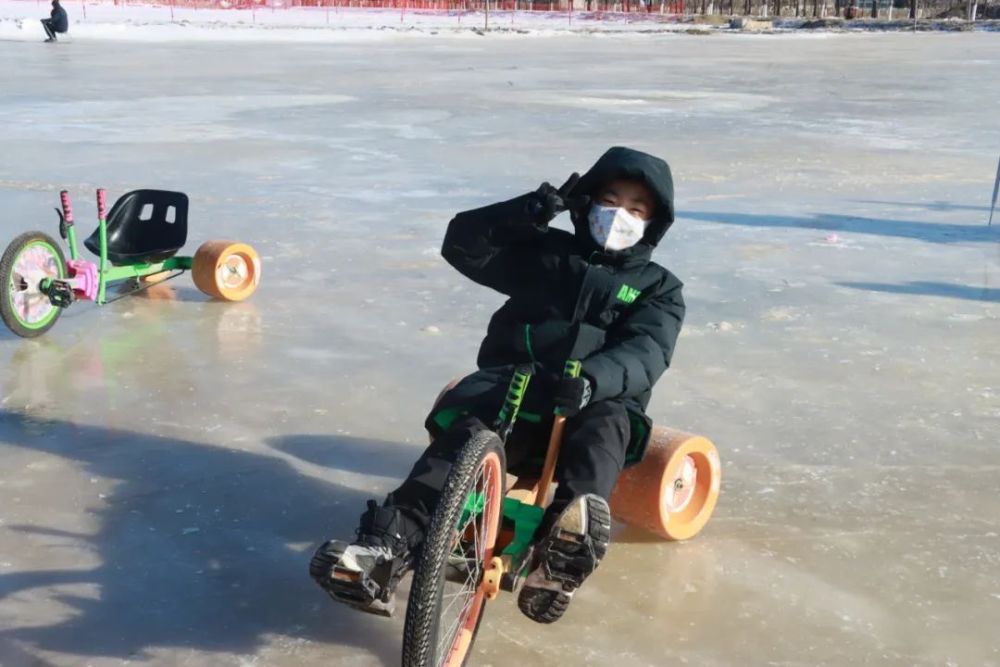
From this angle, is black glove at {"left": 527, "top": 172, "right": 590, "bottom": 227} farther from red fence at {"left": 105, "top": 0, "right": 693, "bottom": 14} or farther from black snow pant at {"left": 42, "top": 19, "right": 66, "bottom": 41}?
red fence at {"left": 105, "top": 0, "right": 693, "bottom": 14}

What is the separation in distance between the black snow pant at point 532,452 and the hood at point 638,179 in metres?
0.48

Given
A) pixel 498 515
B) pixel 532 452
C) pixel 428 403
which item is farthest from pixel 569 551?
pixel 428 403

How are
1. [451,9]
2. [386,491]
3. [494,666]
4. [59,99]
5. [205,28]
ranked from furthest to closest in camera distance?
[451,9] → [205,28] → [59,99] → [386,491] → [494,666]

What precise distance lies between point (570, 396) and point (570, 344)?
35 centimetres

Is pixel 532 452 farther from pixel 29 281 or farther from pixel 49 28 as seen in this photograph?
pixel 49 28

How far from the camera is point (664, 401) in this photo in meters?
4.25

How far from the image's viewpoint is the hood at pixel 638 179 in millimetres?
2920

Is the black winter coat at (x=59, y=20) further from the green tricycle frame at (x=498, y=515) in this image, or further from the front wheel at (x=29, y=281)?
the green tricycle frame at (x=498, y=515)

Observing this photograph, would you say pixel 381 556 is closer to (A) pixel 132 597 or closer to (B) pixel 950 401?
(A) pixel 132 597

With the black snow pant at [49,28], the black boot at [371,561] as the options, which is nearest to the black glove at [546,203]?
the black boot at [371,561]

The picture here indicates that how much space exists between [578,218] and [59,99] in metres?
13.3

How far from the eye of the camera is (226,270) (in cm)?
545

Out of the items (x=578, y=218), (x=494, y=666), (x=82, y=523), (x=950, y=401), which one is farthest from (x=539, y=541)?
(x=950, y=401)

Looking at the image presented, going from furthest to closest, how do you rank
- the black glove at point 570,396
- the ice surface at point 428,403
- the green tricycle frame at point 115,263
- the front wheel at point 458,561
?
1. the green tricycle frame at point 115,263
2. the ice surface at point 428,403
3. the black glove at point 570,396
4. the front wheel at point 458,561
